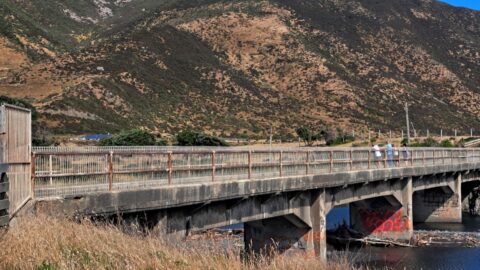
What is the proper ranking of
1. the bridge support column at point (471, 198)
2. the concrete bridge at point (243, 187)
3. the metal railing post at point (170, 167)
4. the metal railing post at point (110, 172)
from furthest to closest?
the bridge support column at point (471, 198) < the metal railing post at point (170, 167) < the metal railing post at point (110, 172) < the concrete bridge at point (243, 187)

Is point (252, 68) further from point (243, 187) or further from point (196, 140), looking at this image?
point (243, 187)

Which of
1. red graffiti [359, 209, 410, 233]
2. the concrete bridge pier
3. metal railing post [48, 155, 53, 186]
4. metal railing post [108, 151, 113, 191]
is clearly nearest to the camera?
metal railing post [48, 155, 53, 186]

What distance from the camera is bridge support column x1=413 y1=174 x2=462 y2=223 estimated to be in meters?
38.2

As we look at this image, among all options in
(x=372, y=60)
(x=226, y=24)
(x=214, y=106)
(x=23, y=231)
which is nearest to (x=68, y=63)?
(x=214, y=106)

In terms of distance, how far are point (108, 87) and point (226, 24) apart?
1662 inches

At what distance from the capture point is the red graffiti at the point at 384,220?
3066 centimetres

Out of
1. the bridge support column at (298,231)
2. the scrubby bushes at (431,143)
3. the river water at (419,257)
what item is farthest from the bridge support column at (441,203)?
the scrubby bushes at (431,143)

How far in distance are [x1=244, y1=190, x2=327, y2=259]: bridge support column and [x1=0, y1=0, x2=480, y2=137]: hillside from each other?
116 feet

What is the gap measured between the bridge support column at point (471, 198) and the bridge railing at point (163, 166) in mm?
21125

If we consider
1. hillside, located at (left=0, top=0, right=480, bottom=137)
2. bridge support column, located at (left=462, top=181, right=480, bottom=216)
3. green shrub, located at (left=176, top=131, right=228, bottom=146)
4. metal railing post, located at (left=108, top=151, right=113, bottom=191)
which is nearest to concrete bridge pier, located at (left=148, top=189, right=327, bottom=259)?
metal railing post, located at (left=108, top=151, right=113, bottom=191)

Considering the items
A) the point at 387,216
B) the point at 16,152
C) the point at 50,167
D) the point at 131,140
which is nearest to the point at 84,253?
the point at 16,152

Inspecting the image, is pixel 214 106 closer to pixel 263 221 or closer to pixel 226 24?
pixel 226 24

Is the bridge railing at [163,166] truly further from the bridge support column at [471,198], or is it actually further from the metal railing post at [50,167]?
the bridge support column at [471,198]

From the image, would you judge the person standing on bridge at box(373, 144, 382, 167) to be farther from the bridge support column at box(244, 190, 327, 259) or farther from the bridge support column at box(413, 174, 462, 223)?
the bridge support column at box(413, 174, 462, 223)
